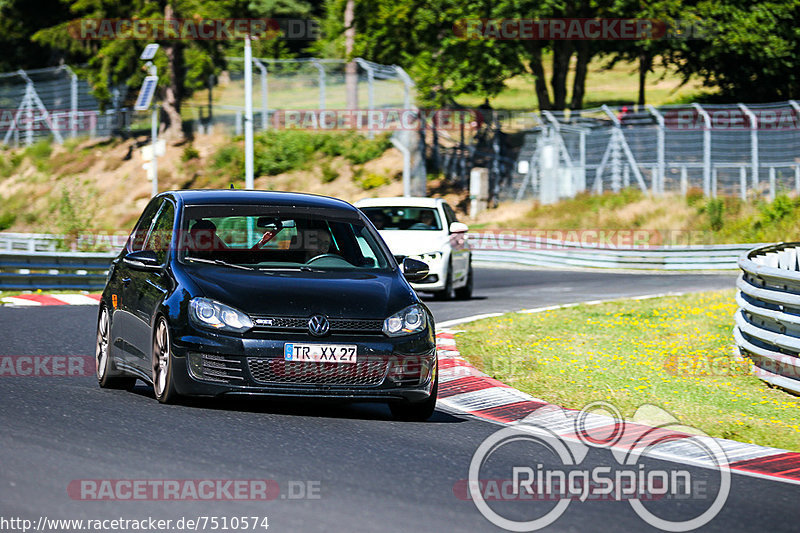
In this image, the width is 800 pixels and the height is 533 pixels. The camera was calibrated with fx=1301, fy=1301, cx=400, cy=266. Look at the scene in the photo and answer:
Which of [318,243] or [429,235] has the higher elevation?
[318,243]

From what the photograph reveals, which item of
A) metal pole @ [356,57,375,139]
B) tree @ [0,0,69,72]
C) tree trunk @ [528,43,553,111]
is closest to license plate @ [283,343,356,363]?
metal pole @ [356,57,375,139]

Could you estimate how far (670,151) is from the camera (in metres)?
41.3

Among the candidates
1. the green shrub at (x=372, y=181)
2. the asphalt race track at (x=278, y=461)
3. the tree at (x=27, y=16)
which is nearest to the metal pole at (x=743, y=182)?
the green shrub at (x=372, y=181)

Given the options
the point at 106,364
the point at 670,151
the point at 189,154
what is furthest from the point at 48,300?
the point at 189,154

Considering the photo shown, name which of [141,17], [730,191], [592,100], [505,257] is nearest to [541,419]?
[505,257]

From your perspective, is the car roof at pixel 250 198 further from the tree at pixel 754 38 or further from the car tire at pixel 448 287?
the tree at pixel 754 38

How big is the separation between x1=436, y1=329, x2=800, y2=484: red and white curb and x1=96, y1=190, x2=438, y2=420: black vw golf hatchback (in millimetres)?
923

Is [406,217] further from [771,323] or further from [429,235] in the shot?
[771,323]

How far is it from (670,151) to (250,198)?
33.0m

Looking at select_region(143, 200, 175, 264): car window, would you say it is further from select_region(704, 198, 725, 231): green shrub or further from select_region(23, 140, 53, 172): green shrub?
select_region(23, 140, 53, 172): green shrub

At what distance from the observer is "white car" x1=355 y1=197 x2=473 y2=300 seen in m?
20.1

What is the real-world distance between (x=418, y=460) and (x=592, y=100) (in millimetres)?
79778

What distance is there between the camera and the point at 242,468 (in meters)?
6.83

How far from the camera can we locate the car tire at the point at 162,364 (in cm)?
861
